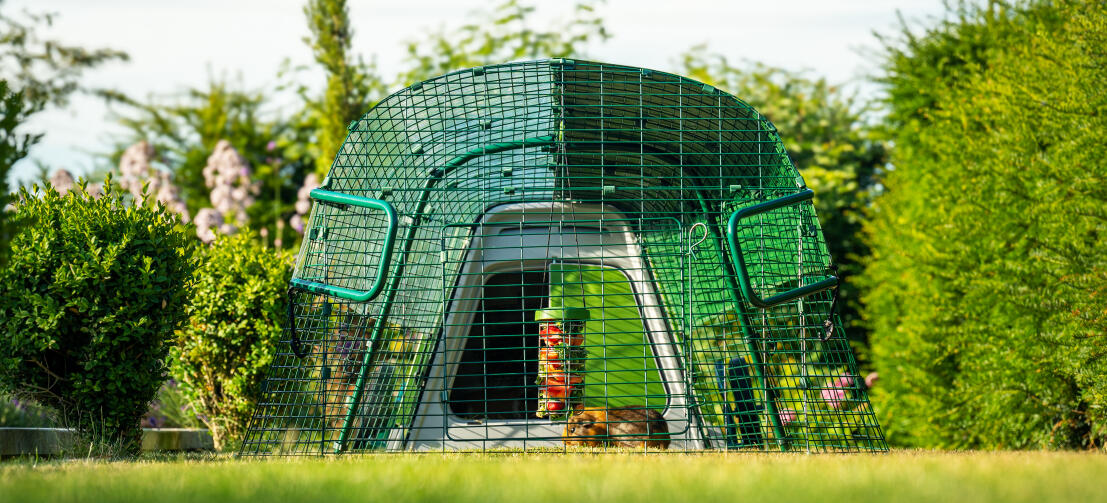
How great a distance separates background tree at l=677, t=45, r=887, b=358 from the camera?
1185 cm

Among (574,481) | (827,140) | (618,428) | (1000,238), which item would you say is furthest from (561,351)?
(827,140)

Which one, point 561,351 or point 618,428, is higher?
point 561,351

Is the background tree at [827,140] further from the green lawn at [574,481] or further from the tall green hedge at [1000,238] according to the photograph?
the green lawn at [574,481]

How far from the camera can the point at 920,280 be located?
7.80m

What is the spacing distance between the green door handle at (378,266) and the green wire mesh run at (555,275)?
12 millimetres

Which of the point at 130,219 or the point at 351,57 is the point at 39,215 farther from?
the point at 351,57

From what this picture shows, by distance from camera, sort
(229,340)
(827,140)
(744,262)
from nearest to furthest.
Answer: (744,262), (229,340), (827,140)

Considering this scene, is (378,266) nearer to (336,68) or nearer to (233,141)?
(336,68)

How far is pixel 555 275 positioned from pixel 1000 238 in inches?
136

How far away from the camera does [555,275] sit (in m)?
6.21

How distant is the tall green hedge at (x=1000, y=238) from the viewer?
5.75 metres

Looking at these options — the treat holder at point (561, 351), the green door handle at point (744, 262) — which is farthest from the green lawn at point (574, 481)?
the treat holder at point (561, 351)

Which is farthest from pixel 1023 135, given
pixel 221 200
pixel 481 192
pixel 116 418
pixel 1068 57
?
pixel 221 200

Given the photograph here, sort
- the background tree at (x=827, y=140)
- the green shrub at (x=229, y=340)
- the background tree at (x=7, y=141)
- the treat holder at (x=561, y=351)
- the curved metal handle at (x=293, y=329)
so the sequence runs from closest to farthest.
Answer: the background tree at (x=7, y=141) < the curved metal handle at (x=293, y=329) < the treat holder at (x=561, y=351) < the green shrub at (x=229, y=340) < the background tree at (x=827, y=140)
